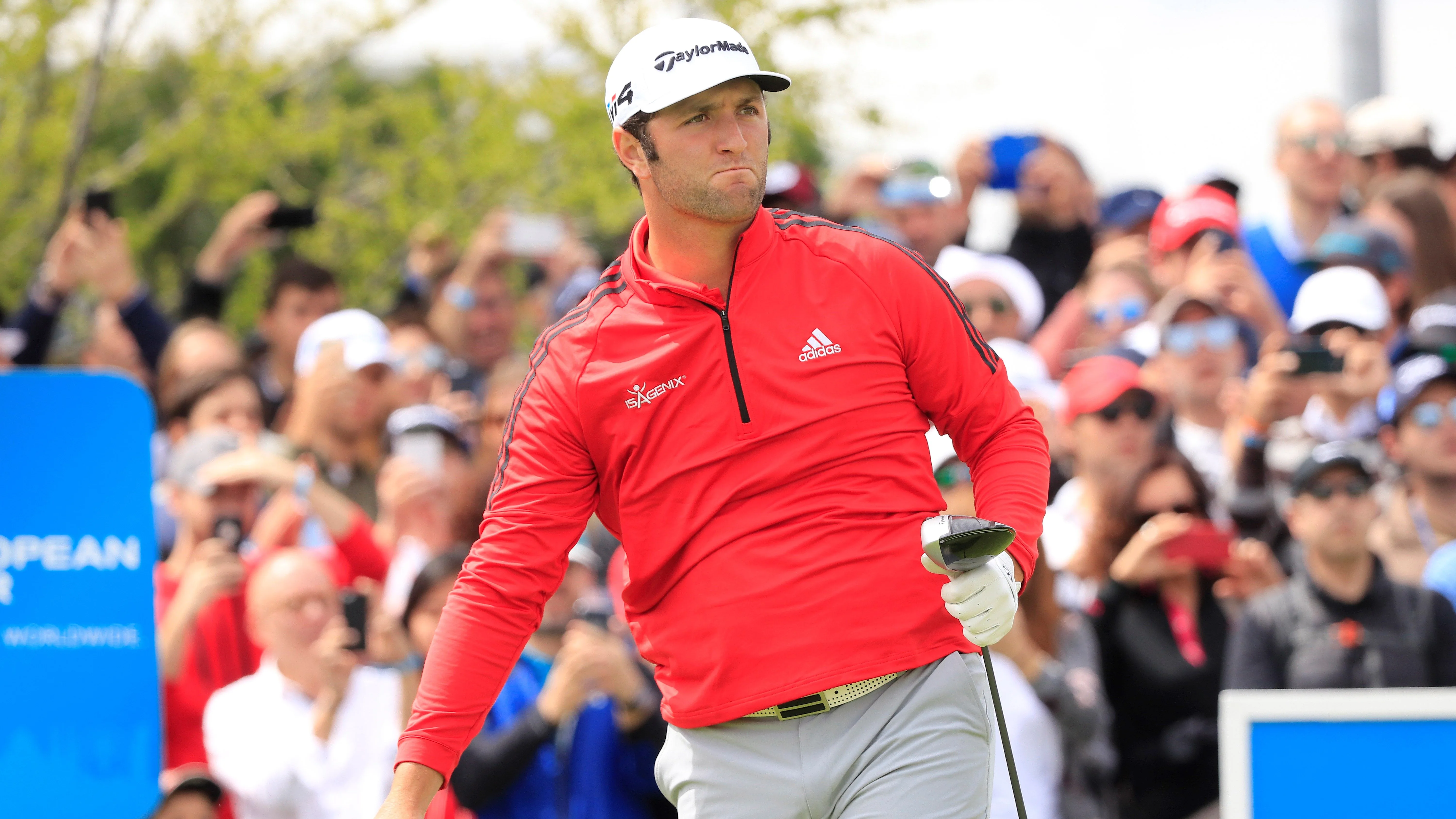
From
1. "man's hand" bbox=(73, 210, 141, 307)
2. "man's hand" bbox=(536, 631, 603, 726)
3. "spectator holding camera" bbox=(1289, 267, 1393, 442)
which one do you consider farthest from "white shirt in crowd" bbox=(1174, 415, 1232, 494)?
"man's hand" bbox=(73, 210, 141, 307)

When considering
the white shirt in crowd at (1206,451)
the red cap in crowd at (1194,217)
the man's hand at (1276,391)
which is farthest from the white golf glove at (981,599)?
the red cap in crowd at (1194,217)

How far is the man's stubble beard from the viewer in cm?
350

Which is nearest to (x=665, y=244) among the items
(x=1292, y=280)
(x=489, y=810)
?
(x=489, y=810)

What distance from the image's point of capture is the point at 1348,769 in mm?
4238

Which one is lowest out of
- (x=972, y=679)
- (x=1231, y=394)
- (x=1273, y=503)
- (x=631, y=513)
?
(x=972, y=679)

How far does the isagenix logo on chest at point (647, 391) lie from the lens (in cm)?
351

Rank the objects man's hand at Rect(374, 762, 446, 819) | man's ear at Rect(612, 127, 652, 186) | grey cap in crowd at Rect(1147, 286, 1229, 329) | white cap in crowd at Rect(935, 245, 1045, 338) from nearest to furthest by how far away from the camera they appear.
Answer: man's hand at Rect(374, 762, 446, 819) → man's ear at Rect(612, 127, 652, 186) → grey cap in crowd at Rect(1147, 286, 1229, 329) → white cap in crowd at Rect(935, 245, 1045, 338)

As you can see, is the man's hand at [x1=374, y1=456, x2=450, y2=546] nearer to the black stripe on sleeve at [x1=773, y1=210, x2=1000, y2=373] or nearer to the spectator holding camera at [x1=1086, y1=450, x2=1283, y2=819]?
the spectator holding camera at [x1=1086, y1=450, x2=1283, y2=819]

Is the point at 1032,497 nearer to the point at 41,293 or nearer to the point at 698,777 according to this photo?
the point at 698,777

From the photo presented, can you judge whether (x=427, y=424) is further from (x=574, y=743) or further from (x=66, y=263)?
(x=66, y=263)

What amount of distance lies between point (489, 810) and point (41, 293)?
390 cm

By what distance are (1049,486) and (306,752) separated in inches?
113

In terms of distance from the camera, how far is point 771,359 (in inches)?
137

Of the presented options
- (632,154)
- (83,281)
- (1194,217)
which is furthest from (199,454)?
(1194,217)
